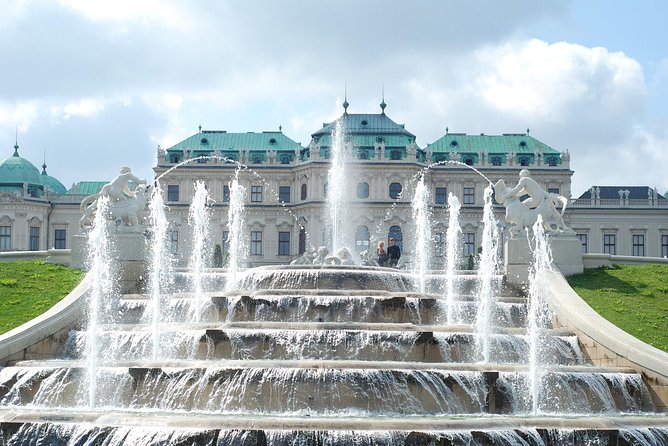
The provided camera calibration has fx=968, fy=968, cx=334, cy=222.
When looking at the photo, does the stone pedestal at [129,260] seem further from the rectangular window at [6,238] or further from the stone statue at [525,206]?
the rectangular window at [6,238]

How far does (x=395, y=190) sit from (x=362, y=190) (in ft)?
8.69

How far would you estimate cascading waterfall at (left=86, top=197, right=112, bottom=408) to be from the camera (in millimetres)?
18688

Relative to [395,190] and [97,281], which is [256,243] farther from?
[97,281]

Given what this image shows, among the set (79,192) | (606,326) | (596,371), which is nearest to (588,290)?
(606,326)

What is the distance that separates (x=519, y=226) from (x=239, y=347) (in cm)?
1179

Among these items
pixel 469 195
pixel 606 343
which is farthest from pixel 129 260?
pixel 469 195

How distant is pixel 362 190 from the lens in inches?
3063

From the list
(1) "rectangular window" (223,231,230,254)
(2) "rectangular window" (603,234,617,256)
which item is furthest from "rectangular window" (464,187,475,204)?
(1) "rectangular window" (223,231,230,254)

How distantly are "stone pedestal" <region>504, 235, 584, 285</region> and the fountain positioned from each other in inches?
131

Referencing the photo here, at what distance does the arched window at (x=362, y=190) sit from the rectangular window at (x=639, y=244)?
23.2 meters

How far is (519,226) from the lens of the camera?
95.2 feet

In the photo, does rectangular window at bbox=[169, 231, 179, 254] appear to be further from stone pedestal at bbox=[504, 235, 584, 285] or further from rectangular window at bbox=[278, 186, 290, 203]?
stone pedestal at bbox=[504, 235, 584, 285]

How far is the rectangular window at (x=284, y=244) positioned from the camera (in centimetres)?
8044

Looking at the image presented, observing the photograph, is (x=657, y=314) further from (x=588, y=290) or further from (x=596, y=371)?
(x=596, y=371)
